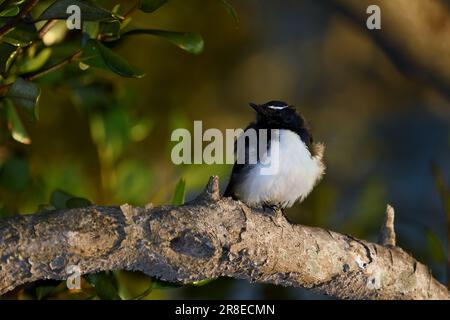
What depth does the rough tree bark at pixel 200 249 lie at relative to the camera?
1504mm

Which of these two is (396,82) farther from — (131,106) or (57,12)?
(57,12)

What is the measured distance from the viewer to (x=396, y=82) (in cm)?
360

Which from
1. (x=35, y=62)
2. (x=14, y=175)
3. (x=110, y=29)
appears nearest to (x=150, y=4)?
(x=110, y=29)

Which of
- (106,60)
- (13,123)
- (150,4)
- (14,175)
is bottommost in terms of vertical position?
(14,175)

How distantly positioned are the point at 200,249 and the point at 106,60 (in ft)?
1.30

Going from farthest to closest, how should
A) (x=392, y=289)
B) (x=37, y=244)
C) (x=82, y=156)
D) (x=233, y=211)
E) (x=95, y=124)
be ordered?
(x=82, y=156), (x=95, y=124), (x=392, y=289), (x=233, y=211), (x=37, y=244)

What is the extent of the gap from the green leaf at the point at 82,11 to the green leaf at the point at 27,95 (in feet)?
0.41

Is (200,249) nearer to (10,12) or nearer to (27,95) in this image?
(27,95)

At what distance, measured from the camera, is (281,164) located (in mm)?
2299

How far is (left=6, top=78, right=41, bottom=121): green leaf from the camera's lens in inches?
59.7

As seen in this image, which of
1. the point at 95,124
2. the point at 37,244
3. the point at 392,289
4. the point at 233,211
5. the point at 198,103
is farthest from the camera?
the point at 198,103

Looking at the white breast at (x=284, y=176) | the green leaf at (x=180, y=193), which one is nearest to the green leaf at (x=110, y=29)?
the green leaf at (x=180, y=193)

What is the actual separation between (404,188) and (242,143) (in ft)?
4.84

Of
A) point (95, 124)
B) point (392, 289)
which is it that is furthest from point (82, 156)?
point (392, 289)
